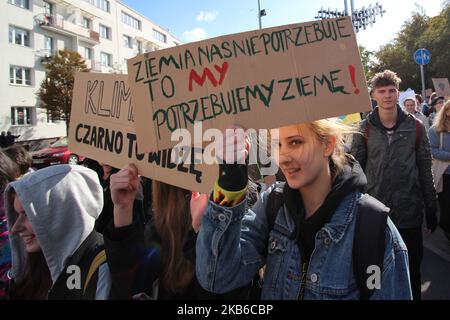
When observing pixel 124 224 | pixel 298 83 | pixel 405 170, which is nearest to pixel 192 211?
pixel 124 224

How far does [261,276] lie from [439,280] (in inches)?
111

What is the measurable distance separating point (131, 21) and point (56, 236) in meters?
48.3

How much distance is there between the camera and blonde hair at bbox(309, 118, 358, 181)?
148cm

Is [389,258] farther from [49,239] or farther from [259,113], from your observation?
[49,239]

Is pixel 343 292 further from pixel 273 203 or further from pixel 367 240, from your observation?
pixel 273 203

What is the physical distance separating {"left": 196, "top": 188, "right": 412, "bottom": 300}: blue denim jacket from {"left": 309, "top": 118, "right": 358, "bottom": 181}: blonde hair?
17 cm

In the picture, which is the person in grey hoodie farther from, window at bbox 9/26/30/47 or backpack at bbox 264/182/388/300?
window at bbox 9/26/30/47

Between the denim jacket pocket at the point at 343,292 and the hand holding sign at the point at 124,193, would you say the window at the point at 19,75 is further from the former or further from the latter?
the denim jacket pocket at the point at 343,292

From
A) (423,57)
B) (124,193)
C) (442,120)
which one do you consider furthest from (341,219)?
(423,57)

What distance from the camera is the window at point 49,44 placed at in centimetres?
3095

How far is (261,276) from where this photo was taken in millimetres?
1553

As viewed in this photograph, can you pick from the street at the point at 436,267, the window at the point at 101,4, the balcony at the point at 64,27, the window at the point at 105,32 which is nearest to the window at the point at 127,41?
the window at the point at 105,32

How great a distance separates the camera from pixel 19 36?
28266 mm

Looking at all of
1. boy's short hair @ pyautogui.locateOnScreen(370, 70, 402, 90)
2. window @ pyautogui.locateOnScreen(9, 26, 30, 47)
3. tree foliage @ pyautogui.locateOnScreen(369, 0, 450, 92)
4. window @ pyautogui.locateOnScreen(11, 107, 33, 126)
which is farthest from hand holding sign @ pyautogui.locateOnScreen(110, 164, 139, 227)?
tree foliage @ pyautogui.locateOnScreen(369, 0, 450, 92)
